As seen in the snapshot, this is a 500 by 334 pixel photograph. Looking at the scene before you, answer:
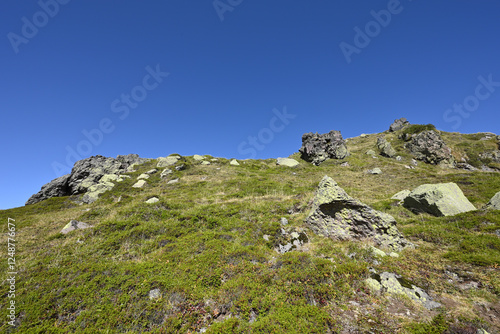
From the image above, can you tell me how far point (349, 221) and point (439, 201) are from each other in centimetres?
966

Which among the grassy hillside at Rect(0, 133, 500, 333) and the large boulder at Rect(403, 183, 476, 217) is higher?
the large boulder at Rect(403, 183, 476, 217)

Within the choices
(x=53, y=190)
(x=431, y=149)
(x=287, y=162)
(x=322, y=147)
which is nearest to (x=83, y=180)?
(x=53, y=190)

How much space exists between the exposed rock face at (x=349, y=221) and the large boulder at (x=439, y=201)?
655 cm

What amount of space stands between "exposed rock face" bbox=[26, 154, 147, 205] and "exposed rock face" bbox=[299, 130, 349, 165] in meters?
48.3

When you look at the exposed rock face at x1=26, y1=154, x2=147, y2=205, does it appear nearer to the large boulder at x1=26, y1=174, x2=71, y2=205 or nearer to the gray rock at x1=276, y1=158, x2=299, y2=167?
the large boulder at x1=26, y1=174, x2=71, y2=205

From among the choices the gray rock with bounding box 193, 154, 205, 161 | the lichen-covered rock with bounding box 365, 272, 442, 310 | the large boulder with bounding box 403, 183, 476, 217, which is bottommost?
Result: the lichen-covered rock with bounding box 365, 272, 442, 310

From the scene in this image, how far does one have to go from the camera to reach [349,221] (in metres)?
13.8

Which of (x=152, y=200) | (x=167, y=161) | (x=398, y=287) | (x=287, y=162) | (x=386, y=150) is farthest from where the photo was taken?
(x=386, y=150)

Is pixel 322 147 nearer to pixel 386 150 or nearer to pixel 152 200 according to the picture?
pixel 386 150

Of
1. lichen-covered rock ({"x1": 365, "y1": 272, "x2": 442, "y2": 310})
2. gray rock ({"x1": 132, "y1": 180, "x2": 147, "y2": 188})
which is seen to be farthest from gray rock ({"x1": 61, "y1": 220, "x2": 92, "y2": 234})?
lichen-covered rock ({"x1": 365, "y1": 272, "x2": 442, "y2": 310})

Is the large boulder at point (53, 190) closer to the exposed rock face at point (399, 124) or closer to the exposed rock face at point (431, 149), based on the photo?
the exposed rock face at point (431, 149)

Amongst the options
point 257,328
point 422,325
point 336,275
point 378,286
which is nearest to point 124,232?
point 257,328

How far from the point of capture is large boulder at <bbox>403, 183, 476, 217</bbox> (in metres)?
15.9

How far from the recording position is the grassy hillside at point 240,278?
712cm
